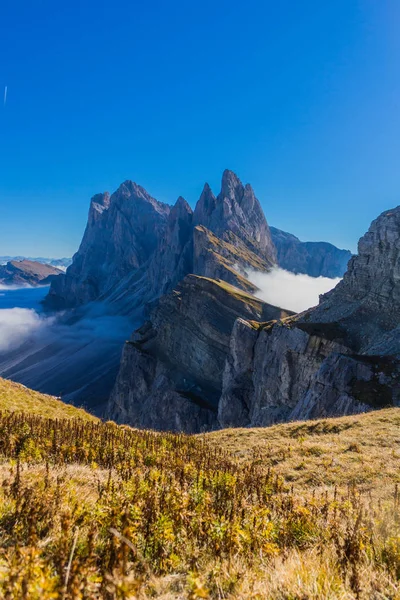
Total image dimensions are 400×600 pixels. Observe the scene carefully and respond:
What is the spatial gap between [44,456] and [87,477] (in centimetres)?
329

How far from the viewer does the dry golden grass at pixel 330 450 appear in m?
11.5

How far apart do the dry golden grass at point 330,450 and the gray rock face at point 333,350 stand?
54.3 ft

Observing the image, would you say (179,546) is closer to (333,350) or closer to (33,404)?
(33,404)

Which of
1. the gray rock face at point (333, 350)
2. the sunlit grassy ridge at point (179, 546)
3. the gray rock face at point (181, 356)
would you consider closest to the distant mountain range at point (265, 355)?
the gray rock face at point (333, 350)

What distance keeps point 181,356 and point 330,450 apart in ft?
374

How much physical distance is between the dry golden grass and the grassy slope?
39.4 feet

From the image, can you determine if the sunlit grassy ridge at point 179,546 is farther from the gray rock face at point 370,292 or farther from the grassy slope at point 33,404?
the gray rock face at point 370,292

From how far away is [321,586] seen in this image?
3619 mm

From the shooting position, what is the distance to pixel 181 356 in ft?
417

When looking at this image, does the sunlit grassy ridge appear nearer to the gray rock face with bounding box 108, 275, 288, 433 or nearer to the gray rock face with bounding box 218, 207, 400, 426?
the gray rock face with bounding box 218, 207, 400, 426

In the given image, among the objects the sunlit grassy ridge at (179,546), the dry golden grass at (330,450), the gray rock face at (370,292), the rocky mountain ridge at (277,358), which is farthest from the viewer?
the gray rock face at (370,292)

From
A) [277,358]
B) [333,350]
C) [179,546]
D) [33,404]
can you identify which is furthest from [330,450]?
[277,358]

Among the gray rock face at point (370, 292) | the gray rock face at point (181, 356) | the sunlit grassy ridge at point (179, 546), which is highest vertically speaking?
the gray rock face at point (370, 292)

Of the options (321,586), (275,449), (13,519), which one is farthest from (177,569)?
(275,449)
